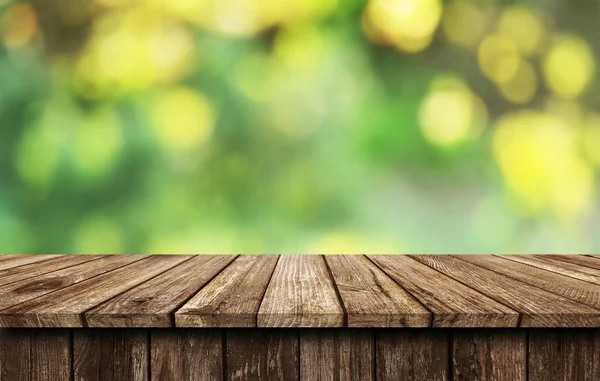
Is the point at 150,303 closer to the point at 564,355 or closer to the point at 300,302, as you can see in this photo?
the point at 300,302

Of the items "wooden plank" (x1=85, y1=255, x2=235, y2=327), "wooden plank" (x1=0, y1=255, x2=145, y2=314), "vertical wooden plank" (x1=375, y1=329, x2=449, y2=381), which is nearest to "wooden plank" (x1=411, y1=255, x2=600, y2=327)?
"vertical wooden plank" (x1=375, y1=329, x2=449, y2=381)

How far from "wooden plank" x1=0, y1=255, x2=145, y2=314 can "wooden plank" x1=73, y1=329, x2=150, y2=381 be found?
0.12 meters

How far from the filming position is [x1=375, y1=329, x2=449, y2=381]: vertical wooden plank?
0.73 metres

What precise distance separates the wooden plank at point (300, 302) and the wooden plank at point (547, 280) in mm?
355

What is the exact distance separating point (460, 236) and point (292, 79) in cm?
79

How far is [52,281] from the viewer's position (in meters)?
0.94

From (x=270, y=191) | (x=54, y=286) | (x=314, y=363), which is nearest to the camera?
(x=314, y=363)

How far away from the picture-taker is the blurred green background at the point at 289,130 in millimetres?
1796

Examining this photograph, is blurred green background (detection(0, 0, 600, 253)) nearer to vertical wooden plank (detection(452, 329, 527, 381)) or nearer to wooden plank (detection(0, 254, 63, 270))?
wooden plank (detection(0, 254, 63, 270))

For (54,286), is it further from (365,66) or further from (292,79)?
(365,66)

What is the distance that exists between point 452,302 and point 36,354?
597 mm

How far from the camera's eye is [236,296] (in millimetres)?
795

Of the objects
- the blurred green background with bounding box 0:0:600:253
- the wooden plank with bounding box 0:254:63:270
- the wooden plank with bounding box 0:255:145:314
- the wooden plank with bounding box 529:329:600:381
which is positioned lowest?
the wooden plank with bounding box 529:329:600:381

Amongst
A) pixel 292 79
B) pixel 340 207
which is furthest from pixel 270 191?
pixel 292 79
